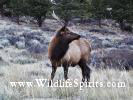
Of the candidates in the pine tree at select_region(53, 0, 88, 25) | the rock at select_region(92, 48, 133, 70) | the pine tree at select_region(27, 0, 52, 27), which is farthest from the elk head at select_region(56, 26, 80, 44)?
the pine tree at select_region(53, 0, 88, 25)

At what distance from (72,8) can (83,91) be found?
46.7 metres

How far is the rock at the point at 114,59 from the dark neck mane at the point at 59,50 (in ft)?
13.3

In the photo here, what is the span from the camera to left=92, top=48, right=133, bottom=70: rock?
1346cm

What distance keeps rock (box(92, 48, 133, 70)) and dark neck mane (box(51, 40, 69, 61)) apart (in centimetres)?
406

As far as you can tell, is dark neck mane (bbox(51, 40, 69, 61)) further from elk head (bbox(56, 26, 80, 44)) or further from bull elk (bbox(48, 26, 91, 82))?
elk head (bbox(56, 26, 80, 44))

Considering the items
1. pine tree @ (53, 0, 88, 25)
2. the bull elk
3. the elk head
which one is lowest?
pine tree @ (53, 0, 88, 25)

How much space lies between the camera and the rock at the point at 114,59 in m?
13.5

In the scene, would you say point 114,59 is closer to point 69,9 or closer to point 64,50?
point 64,50

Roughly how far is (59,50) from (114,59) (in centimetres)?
497

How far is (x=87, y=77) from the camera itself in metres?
9.98

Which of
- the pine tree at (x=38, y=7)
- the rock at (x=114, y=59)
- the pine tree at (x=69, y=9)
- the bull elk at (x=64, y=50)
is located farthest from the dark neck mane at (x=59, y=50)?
the pine tree at (x=69, y=9)

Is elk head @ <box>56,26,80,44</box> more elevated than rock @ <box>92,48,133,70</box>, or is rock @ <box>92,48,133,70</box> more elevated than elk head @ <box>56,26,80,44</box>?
elk head @ <box>56,26,80,44</box>

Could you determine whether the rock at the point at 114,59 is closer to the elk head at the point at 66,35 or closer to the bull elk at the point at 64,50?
the bull elk at the point at 64,50

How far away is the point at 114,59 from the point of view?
14.0 meters
